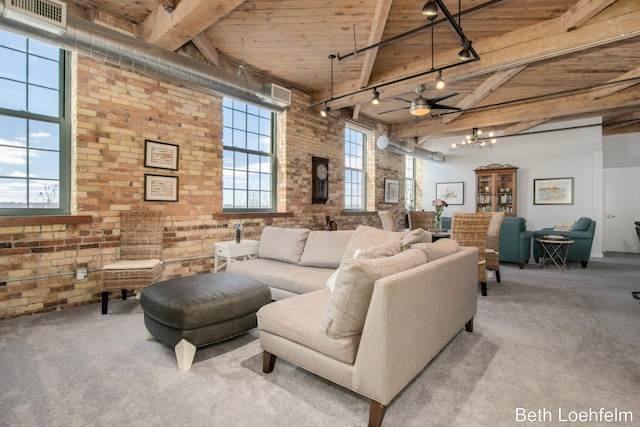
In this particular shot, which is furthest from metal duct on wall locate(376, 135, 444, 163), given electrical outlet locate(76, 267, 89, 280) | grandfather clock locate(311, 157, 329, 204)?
electrical outlet locate(76, 267, 89, 280)

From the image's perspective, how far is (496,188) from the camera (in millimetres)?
8586

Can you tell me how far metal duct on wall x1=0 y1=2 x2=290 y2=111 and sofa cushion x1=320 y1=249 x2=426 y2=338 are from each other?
3.32 metres

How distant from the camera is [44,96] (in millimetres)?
3463

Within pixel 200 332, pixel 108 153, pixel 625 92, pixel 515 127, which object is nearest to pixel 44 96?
pixel 108 153

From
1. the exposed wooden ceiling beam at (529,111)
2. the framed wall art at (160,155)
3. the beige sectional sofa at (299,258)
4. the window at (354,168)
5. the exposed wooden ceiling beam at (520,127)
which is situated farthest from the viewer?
the exposed wooden ceiling beam at (520,127)

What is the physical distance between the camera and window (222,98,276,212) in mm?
5109

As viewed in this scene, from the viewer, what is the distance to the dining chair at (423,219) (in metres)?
7.01

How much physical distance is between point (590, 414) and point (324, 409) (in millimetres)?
1472

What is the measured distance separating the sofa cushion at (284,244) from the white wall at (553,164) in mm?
7113

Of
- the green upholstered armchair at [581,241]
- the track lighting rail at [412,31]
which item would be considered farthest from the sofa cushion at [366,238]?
the green upholstered armchair at [581,241]

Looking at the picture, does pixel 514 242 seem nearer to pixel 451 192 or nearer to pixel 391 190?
pixel 391 190

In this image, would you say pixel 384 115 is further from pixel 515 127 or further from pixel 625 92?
pixel 625 92

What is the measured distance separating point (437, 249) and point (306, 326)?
3.97ft

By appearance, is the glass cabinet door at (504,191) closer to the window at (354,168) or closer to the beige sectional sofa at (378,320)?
the window at (354,168)
